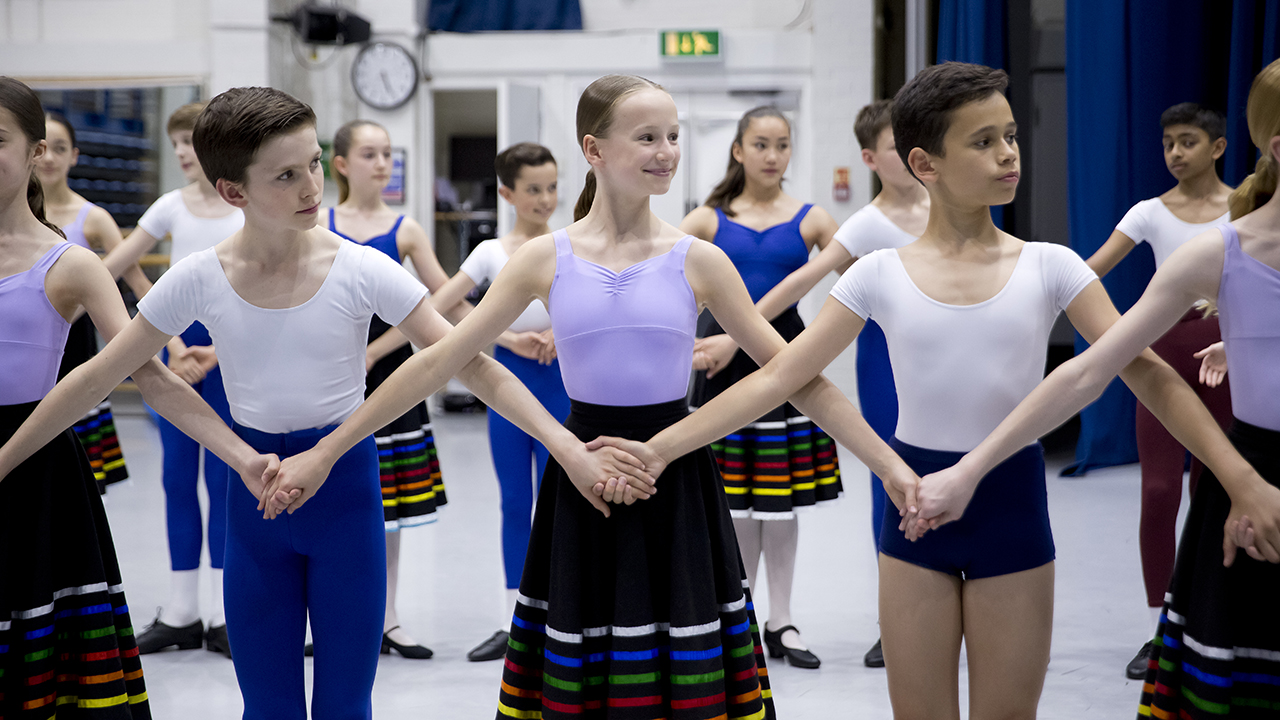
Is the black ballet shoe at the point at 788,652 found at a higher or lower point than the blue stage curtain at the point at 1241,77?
lower

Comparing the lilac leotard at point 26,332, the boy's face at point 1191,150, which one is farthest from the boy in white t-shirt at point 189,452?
the boy's face at point 1191,150

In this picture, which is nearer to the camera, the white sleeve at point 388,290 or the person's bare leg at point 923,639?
the person's bare leg at point 923,639

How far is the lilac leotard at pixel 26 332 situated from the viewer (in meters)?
1.82

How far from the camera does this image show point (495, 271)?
3.30 metres

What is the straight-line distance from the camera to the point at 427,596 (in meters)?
3.84

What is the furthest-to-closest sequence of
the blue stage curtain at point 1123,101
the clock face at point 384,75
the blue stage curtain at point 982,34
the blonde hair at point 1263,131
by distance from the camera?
the clock face at point 384,75
the blue stage curtain at point 982,34
the blue stage curtain at point 1123,101
the blonde hair at point 1263,131

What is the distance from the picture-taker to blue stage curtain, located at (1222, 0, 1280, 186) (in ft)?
15.3

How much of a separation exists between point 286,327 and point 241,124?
0.34 metres

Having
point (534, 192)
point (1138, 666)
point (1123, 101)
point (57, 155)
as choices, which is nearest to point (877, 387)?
point (1138, 666)

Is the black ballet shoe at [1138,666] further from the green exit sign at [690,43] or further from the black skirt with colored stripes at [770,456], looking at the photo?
the green exit sign at [690,43]

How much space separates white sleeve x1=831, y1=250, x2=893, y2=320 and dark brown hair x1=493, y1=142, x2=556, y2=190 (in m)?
1.78

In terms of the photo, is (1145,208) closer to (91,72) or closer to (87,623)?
(87,623)

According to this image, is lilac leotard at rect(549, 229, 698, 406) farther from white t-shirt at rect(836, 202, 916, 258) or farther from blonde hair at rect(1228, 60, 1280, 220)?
white t-shirt at rect(836, 202, 916, 258)

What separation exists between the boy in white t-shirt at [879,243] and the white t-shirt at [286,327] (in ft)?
4.61
